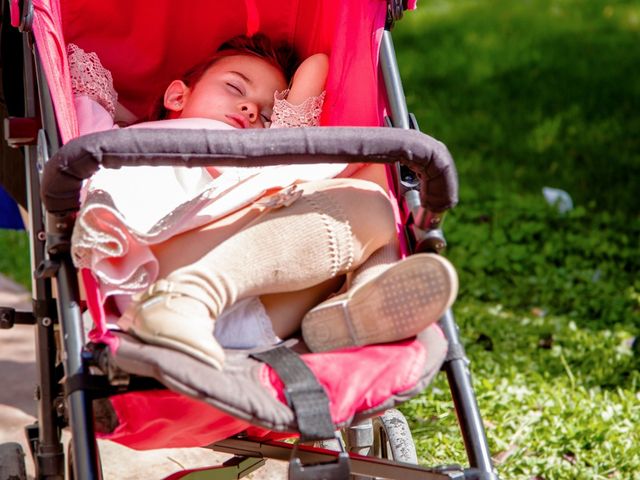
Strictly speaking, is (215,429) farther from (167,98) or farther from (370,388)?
(167,98)

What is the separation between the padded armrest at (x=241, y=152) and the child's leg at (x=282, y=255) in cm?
16

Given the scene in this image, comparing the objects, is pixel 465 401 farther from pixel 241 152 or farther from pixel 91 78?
pixel 91 78

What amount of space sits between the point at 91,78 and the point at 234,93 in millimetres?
362

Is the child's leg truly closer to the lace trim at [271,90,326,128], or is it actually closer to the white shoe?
the white shoe

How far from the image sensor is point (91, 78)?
256 cm

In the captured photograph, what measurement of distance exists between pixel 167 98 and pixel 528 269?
1889 millimetres

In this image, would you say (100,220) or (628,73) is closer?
(100,220)

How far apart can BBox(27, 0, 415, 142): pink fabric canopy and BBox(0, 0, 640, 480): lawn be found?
40.8 inches

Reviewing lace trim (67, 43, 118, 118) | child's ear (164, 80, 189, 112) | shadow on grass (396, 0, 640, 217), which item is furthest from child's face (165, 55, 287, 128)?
shadow on grass (396, 0, 640, 217)

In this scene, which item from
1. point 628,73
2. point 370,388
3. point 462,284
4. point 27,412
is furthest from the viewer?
point 628,73

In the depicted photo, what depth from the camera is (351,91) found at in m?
2.39

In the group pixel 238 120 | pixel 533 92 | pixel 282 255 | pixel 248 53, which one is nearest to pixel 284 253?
pixel 282 255

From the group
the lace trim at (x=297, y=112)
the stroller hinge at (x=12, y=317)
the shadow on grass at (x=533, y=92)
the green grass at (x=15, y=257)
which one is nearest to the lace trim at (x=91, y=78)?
the lace trim at (x=297, y=112)

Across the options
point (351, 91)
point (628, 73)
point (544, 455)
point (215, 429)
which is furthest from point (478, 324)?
point (628, 73)
